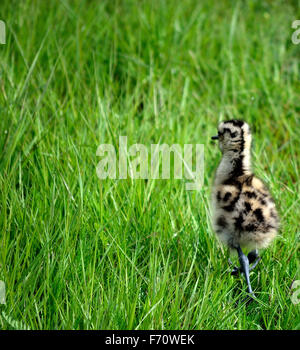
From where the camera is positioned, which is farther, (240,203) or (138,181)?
(138,181)

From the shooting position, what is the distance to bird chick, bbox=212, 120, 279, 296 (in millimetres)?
2859

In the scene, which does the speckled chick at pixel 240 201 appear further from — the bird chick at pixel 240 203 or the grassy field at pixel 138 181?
the grassy field at pixel 138 181

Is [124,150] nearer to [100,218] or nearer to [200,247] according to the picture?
[100,218]

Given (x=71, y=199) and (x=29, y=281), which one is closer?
(x=29, y=281)

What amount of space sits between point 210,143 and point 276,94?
1103 millimetres

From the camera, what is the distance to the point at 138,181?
3557 millimetres

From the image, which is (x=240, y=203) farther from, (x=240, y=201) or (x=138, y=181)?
(x=138, y=181)

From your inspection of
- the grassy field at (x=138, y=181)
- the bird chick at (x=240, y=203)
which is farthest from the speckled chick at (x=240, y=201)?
the grassy field at (x=138, y=181)

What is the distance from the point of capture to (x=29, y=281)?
109 inches

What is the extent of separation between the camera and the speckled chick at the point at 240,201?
286 centimetres

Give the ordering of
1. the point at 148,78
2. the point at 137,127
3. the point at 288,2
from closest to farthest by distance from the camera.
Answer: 1. the point at 137,127
2. the point at 148,78
3. the point at 288,2

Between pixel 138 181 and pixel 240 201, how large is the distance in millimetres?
891

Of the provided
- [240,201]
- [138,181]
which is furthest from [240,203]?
[138,181]
